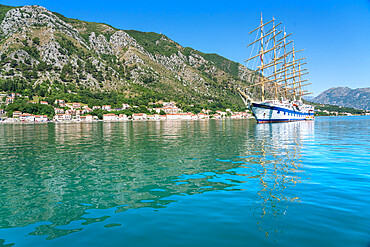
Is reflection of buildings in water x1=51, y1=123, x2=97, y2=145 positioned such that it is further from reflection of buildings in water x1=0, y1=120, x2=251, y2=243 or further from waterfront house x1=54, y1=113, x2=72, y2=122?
waterfront house x1=54, y1=113, x2=72, y2=122

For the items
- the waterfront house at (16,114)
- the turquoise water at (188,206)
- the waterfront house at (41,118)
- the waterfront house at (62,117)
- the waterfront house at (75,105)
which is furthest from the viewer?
the waterfront house at (75,105)

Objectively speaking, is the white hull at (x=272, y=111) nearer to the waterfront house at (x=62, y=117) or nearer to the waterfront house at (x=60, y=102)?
the waterfront house at (x=62, y=117)

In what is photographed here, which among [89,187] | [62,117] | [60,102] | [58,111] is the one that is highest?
[60,102]

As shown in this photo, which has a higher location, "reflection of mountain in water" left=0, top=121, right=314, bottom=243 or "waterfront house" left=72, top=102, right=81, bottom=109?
"waterfront house" left=72, top=102, right=81, bottom=109

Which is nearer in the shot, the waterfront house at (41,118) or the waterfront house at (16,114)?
the waterfront house at (16,114)

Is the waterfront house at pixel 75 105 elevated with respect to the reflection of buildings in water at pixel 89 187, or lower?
elevated

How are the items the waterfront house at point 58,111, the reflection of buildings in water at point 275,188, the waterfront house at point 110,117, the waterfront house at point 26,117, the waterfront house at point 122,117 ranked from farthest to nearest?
1. the waterfront house at point 122,117
2. the waterfront house at point 110,117
3. the waterfront house at point 58,111
4. the waterfront house at point 26,117
5. the reflection of buildings in water at point 275,188

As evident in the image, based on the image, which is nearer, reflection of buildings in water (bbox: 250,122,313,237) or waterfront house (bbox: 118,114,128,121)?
reflection of buildings in water (bbox: 250,122,313,237)

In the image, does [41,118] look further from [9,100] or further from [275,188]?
[275,188]

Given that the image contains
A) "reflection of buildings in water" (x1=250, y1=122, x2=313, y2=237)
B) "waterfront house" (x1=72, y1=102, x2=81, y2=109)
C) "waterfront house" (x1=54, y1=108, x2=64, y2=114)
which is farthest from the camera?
"waterfront house" (x1=72, y1=102, x2=81, y2=109)

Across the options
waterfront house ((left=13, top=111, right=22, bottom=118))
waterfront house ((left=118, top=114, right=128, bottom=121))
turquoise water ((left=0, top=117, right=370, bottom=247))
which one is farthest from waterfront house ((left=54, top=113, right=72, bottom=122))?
turquoise water ((left=0, top=117, right=370, bottom=247))

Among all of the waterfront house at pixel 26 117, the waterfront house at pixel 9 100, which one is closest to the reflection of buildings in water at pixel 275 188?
the waterfront house at pixel 26 117

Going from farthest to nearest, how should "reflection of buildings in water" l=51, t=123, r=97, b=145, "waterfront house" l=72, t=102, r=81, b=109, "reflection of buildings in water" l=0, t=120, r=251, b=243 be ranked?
1. "waterfront house" l=72, t=102, r=81, b=109
2. "reflection of buildings in water" l=51, t=123, r=97, b=145
3. "reflection of buildings in water" l=0, t=120, r=251, b=243

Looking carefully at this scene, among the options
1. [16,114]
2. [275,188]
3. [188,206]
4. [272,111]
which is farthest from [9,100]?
[275,188]
